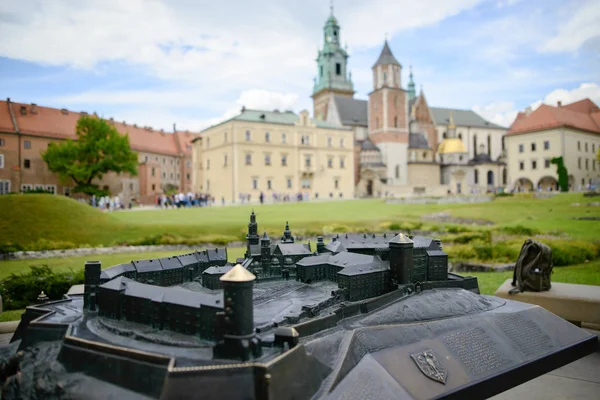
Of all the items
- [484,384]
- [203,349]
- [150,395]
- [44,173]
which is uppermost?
[44,173]

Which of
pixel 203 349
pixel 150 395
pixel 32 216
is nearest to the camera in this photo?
pixel 150 395

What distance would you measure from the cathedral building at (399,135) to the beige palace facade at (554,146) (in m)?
18.7

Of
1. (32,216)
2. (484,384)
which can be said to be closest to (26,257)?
(32,216)

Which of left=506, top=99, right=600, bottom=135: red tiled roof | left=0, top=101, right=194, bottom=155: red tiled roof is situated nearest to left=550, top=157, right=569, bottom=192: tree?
left=506, top=99, right=600, bottom=135: red tiled roof

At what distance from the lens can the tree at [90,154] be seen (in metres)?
41.1

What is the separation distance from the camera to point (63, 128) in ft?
157

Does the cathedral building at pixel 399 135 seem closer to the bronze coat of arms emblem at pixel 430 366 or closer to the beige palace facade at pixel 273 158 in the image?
the beige palace facade at pixel 273 158

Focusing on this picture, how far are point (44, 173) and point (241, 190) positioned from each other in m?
27.8

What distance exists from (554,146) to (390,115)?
31.5 m

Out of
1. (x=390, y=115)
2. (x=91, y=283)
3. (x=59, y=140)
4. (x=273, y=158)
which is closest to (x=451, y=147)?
(x=390, y=115)

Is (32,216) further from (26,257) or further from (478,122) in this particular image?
(478,122)

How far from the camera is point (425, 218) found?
33562mm

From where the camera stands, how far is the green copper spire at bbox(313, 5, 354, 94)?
3438 inches

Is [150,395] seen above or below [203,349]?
below
